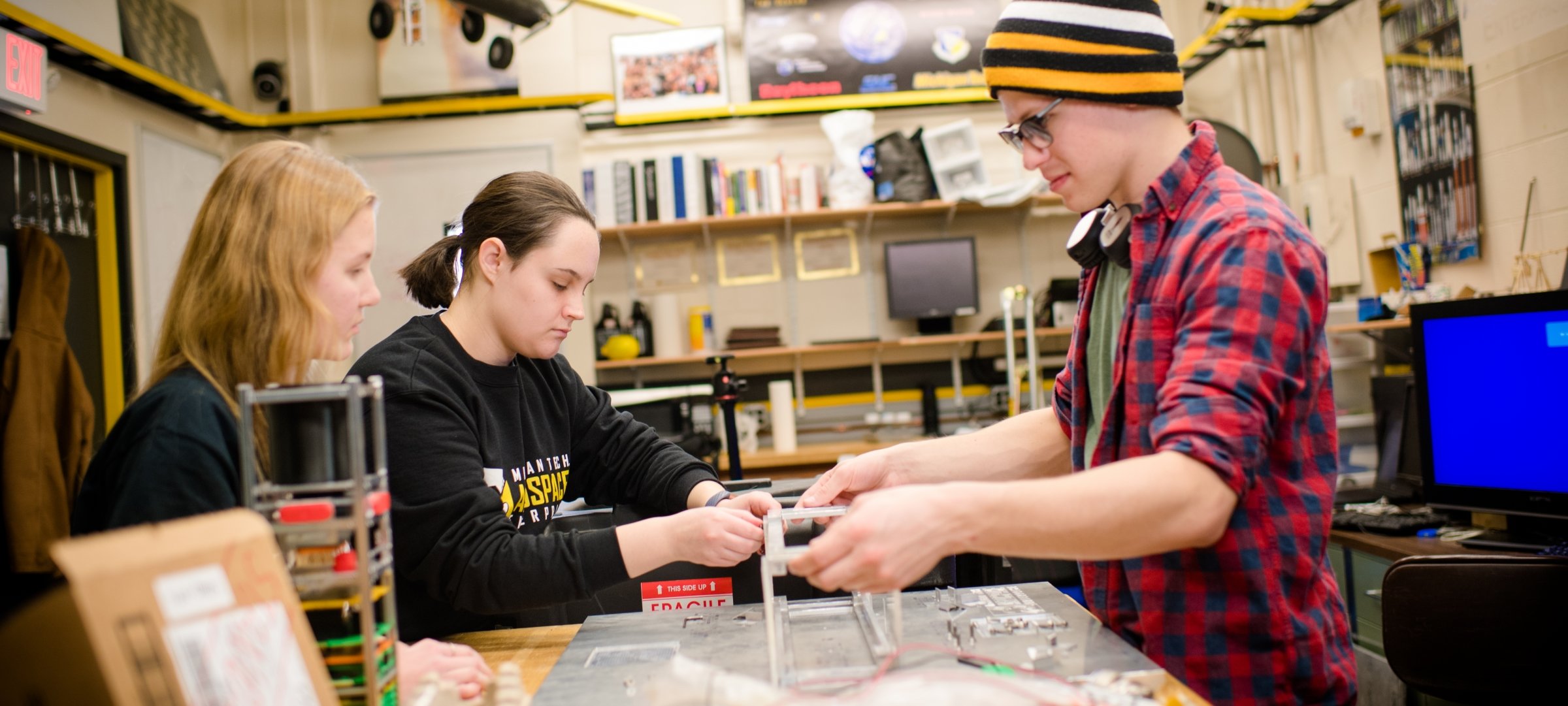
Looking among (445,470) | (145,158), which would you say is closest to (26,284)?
(145,158)

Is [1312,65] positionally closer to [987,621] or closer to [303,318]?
[987,621]

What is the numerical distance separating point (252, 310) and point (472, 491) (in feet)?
1.15

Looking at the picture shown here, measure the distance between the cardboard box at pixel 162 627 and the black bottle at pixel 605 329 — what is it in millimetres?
3979

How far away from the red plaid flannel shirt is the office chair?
0.85 m

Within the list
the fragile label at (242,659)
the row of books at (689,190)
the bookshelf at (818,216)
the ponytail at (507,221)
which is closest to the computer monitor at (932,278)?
the bookshelf at (818,216)

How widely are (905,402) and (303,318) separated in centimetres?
404

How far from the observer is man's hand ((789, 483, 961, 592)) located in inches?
34.6

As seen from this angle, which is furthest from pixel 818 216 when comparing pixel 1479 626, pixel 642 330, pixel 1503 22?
pixel 1479 626

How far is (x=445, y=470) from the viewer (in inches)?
48.8

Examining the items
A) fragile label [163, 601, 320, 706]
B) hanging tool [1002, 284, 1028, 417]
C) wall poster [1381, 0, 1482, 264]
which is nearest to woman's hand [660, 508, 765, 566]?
fragile label [163, 601, 320, 706]

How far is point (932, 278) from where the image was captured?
470 cm

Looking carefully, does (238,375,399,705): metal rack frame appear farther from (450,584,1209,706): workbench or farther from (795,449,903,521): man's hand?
(795,449,903,521): man's hand

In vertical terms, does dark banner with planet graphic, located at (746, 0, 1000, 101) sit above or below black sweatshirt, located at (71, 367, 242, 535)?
above

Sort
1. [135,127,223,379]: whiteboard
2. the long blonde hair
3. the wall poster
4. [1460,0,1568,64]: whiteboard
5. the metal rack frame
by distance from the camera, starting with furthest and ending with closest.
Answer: [135,127,223,379]: whiteboard → the wall poster → [1460,0,1568,64]: whiteboard → the long blonde hair → the metal rack frame
